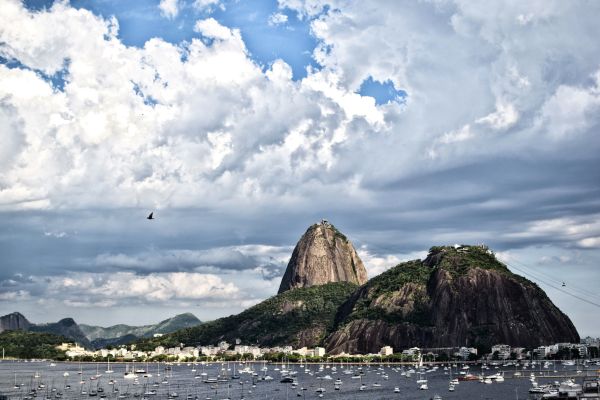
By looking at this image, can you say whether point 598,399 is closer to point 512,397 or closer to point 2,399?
point 512,397

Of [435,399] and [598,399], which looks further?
[435,399]

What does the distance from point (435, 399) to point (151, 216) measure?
103 metres

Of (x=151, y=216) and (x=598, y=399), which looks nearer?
(x=151, y=216)

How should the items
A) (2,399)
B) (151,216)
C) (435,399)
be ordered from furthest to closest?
(435,399), (2,399), (151,216)

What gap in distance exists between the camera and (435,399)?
632 ft

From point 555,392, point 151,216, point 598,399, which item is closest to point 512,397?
point 555,392

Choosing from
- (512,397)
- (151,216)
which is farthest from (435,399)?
(151,216)

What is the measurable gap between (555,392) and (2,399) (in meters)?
127

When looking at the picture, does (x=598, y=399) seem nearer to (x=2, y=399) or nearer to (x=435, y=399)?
(x=435, y=399)

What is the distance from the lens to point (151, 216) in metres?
123

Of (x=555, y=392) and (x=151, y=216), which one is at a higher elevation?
(x=151, y=216)

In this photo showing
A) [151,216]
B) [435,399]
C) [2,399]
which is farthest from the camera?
[435,399]

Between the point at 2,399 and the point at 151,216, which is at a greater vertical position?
the point at 151,216

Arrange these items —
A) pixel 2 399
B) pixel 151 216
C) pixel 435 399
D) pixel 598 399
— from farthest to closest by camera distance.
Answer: pixel 435 399 < pixel 2 399 < pixel 598 399 < pixel 151 216
